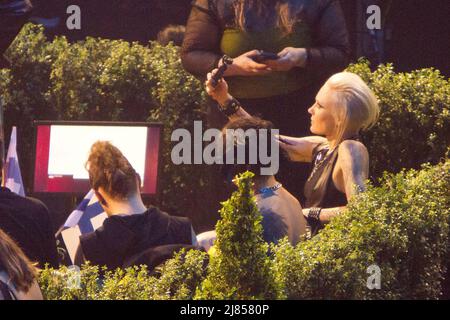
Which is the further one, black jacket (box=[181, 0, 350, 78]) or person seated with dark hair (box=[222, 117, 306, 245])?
black jacket (box=[181, 0, 350, 78])

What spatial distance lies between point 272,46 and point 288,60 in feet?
0.54

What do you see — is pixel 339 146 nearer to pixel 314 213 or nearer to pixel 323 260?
pixel 314 213

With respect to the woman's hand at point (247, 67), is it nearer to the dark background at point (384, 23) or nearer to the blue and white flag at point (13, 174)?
the blue and white flag at point (13, 174)

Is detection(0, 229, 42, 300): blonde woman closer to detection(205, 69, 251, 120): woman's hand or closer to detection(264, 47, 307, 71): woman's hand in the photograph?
detection(205, 69, 251, 120): woman's hand

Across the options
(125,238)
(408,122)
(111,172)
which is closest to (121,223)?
(125,238)

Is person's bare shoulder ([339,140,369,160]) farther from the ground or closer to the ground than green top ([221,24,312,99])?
closer to the ground

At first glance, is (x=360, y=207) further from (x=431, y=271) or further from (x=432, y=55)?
(x=432, y=55)

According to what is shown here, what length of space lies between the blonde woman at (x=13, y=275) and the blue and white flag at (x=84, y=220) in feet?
5.06

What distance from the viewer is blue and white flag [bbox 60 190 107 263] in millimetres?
5512

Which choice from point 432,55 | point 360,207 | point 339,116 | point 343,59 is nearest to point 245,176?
point 360,207

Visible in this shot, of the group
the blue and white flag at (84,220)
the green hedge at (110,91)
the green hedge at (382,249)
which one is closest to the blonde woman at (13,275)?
the green hedge at (382,249)

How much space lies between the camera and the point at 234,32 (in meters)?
6.47

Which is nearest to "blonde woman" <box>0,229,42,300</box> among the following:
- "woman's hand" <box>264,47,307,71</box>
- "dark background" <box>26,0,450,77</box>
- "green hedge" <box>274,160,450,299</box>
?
"green hedge" <box>274,160,450,299</box>
